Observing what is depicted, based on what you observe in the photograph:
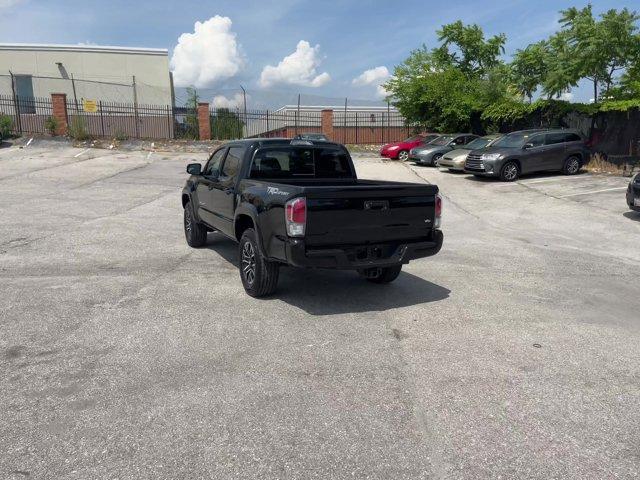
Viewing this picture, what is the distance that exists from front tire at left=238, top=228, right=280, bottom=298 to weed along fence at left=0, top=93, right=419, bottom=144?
1046 inches

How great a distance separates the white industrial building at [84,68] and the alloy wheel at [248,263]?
3593 centimetres

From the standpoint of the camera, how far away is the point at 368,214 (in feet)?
18.2

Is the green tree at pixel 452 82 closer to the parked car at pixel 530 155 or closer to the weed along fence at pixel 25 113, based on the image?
the parked car at pixel 530 155

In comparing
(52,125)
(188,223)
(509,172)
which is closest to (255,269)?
(188,223)

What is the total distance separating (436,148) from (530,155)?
5877 millimetres

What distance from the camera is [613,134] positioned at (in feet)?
69.7

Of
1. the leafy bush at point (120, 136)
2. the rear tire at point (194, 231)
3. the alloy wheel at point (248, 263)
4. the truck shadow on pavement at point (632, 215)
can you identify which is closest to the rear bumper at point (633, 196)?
Answer: the truck shadow on pavement at point (632, 215)

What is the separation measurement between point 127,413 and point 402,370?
2.05 meters

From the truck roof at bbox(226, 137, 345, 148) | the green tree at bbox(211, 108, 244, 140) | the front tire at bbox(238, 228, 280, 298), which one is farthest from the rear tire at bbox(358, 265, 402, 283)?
the green tree at bbox(211, 108, 244, 140)

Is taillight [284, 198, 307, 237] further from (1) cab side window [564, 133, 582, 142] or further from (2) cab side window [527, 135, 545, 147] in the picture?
(1) cab side window [564, 133, 582, 142]

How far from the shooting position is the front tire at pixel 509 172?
60.5ft

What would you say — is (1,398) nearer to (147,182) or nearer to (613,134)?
(147,182)

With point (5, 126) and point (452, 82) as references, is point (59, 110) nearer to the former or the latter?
point (5, 126)

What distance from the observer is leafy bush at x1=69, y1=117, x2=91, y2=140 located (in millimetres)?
29219
